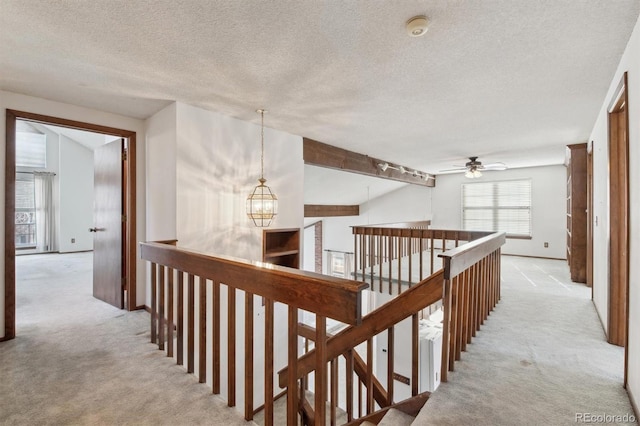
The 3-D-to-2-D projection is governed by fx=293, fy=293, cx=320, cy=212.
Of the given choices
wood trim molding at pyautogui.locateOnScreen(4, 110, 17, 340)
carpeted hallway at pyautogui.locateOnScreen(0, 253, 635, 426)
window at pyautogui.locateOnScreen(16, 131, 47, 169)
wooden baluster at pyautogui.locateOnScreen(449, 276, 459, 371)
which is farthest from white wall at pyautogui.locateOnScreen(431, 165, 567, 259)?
window at pyautogui.locateOnScreen(16, 131, 47, 169)

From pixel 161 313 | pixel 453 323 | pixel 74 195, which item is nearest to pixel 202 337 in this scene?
pixel 161 313

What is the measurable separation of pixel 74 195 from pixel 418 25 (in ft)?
30.9

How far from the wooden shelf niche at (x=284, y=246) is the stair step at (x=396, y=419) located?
2.53 m

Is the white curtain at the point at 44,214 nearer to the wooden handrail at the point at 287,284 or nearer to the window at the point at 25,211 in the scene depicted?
the window at the point at 25,211

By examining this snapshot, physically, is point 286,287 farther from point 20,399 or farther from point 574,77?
point 574,77

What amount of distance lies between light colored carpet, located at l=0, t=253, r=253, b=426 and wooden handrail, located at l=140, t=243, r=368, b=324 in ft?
2.47

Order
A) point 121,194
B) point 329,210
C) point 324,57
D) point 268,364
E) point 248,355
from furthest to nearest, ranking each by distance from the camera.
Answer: point 329,210 < point 121,194 < point 324,57 < point 248,355 < point 268,364

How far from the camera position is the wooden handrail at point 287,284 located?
1120 millimetres

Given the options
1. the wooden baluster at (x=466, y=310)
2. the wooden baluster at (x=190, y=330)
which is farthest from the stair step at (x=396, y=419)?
the wooden baluster at (x=190, y=330)

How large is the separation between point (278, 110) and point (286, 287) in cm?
246

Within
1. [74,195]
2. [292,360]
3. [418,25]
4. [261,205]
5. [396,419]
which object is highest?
[418,25]

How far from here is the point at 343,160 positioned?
538 cm

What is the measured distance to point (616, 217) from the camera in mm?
2340

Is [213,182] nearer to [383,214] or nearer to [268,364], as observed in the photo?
[268,364]
